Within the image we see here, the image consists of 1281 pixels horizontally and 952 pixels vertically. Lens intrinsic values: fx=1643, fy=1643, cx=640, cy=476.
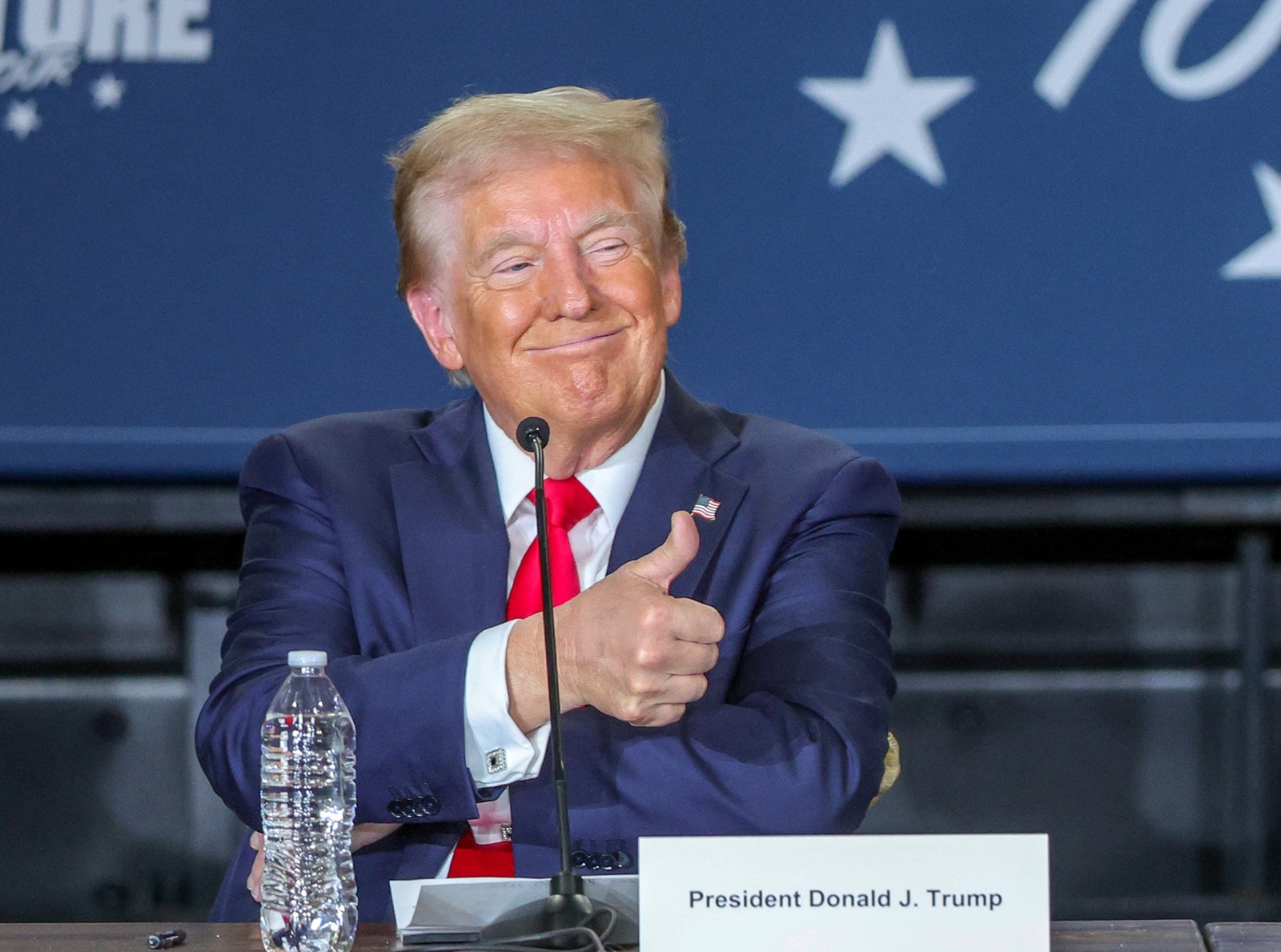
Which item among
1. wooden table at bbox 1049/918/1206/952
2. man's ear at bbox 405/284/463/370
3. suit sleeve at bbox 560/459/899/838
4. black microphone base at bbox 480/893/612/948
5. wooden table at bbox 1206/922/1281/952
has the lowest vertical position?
wooden table at bbox 1049/918/1206/952

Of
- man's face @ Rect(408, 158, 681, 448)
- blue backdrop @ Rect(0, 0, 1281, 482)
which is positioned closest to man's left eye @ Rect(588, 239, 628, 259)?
man's face @ Rect(408, 158, 681, 448)

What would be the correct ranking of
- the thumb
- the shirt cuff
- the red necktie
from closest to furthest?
the thumb < the shirt cuff < the red necktie

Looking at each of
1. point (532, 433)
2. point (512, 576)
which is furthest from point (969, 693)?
point (532, 433)

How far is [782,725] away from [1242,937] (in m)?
0.51

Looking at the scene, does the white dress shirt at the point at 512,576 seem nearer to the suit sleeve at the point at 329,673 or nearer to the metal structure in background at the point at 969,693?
the suit sleeve at the point at 329,673

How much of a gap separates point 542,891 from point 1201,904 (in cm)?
218

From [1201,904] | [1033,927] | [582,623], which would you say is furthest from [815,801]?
[1201,904]

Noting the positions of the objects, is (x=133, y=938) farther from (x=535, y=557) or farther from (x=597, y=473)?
(x=597, y=473)

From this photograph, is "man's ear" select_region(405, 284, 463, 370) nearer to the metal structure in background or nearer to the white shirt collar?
the white shirt collar

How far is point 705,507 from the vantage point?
6.52ft

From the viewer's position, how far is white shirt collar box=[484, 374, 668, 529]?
2012 mm

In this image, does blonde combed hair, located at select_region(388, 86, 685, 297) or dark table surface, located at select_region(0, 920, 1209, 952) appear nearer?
dark table surface, located at select_region(0, 920, 1209, 952)

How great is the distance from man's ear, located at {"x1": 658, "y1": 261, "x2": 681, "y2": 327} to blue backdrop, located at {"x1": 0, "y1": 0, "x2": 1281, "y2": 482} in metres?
0.94

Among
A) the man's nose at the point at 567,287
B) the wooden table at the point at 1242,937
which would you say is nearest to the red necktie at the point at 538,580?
the man's nose at the point at 567,287
